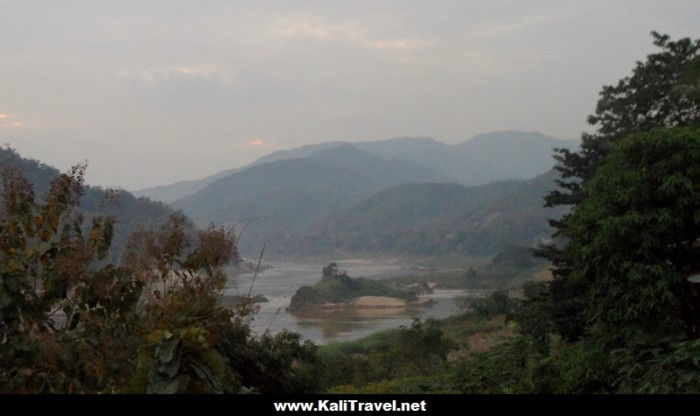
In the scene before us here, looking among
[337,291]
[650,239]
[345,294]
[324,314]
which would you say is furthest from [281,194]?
[650,239]

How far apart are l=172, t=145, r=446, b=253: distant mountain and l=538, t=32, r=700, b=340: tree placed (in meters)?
65.1

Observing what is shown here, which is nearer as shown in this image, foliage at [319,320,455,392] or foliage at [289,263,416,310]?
foliage at [319,320,455,392]

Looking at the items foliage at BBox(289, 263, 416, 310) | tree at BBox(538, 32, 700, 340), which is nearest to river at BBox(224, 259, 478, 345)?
foliage at BBox(289, 263, 416, 310)

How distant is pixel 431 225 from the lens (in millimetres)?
100000

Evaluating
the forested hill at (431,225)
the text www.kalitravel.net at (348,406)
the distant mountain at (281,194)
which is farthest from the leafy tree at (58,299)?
the distant mountain at (281,194)

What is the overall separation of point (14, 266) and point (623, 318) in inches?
311

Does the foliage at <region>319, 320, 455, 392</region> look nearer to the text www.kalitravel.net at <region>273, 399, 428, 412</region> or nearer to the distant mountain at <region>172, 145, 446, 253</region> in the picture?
the text www.kalitravel.net at <region>273, 399, 428, 412</region>

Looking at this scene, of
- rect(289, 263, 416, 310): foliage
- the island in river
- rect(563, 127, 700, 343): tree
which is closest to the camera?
rect(563, 127, 700, 343): tree

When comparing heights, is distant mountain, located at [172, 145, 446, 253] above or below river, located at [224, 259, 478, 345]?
above

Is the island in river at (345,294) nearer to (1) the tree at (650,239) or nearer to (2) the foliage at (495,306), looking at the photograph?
(2) the foliage at (495,306)

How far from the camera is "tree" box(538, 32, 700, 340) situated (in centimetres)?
1611

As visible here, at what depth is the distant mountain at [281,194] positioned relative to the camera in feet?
355

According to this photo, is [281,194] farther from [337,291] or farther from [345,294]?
[337,291]

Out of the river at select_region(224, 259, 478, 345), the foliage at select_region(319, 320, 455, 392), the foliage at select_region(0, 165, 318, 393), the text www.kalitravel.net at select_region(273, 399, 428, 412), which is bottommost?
the river at select_region(224, 259, 478, 345)
